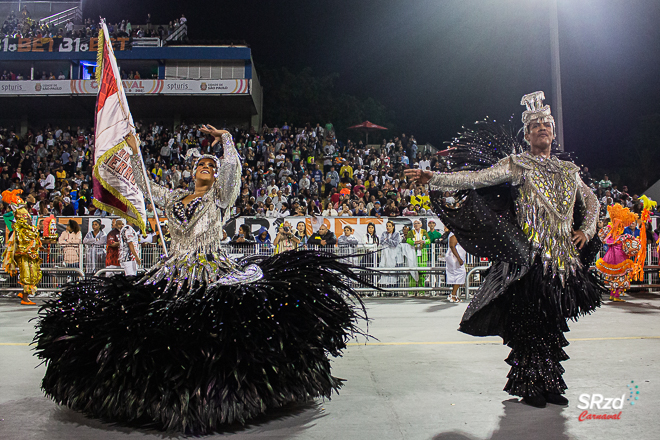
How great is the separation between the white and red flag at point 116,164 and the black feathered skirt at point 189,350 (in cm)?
120

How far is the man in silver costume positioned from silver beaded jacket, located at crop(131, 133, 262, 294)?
4.51 feet

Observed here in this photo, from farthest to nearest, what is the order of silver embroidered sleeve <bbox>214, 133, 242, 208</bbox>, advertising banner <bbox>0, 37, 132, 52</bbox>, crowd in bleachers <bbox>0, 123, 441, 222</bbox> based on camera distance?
advertising banner <bbox>0, 37, 132, 52</bbox> → crowd in bleachers <bbox>0, 123, 441, 222</bbox> → silver embroidered sleeve <bbox>214, 133, 242, 208</bbox>

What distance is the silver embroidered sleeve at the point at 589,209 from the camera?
12.8 feet

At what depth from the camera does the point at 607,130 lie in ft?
106

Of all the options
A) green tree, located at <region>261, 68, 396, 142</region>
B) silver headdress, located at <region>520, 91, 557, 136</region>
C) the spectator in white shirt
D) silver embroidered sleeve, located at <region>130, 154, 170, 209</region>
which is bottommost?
silver embroidered sleeve, located at <region>130, 154, 170, 209</region>

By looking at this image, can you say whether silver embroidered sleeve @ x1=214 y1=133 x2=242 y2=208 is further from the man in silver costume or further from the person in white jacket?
the person in white jacket

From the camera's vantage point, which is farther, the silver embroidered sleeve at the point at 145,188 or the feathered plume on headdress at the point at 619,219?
the feathered plume on headdress at the point at 619,219

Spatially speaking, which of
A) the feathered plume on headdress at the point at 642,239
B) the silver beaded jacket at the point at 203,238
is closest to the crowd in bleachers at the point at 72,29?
the feathered plume on headdress at the point at 642,239

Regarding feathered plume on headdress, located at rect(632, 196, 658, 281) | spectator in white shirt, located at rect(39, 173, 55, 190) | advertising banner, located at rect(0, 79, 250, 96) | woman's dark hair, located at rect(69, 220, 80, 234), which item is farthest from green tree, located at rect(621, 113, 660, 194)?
woman's dark hair, located at rect(69, 220, 80, 234)

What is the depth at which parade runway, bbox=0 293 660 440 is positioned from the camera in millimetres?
3236

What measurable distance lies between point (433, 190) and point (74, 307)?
262 cm

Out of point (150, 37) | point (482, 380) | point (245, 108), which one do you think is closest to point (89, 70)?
point (150, 37)

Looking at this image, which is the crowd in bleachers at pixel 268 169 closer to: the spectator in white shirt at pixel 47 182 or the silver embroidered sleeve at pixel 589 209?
the spectator in white shirt at pixel 47 182

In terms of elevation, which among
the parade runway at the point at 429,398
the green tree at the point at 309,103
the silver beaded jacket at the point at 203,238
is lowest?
the parade runway at the point at 429,398
